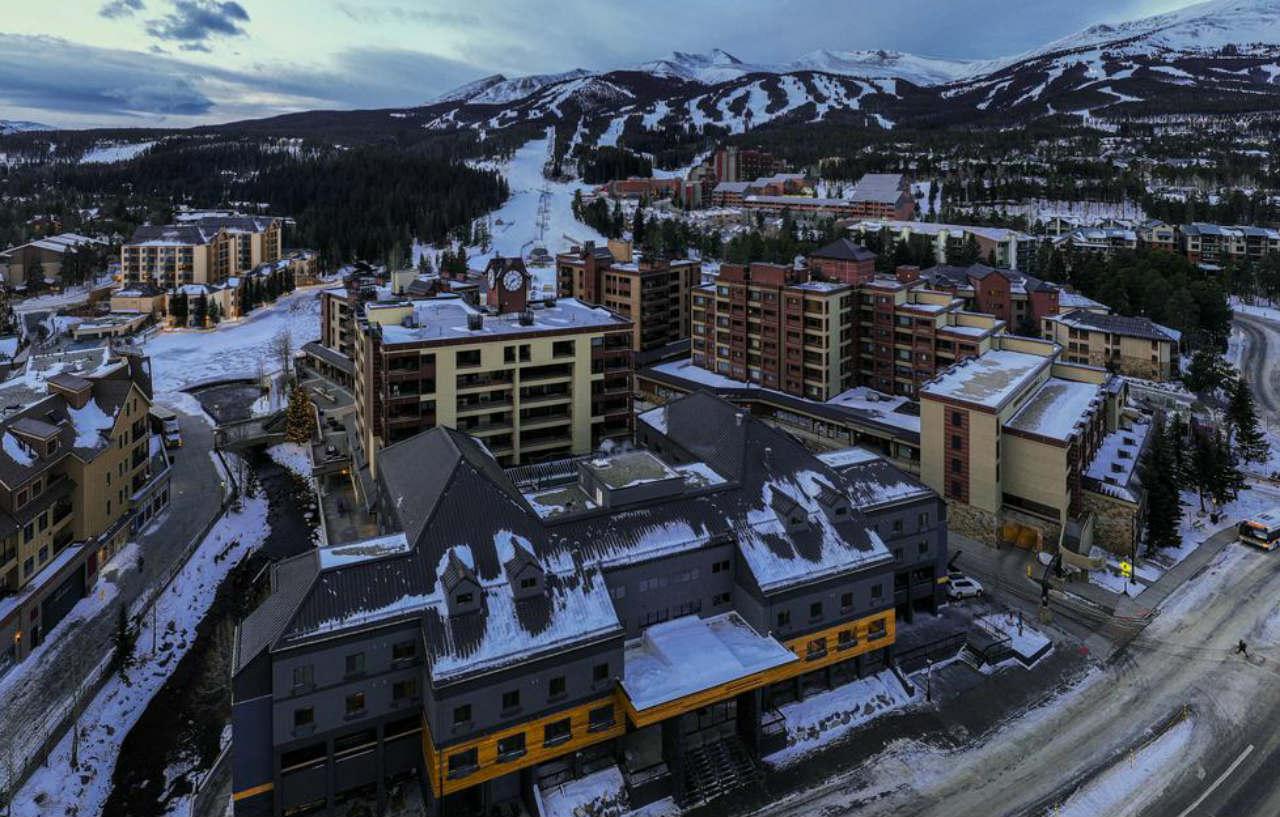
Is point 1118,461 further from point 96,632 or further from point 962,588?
point 96,632

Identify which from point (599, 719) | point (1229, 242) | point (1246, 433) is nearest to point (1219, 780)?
point (599, 719)

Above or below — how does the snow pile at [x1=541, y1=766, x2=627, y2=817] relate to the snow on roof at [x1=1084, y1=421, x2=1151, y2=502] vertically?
below

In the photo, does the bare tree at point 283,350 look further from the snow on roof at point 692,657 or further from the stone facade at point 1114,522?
the stone facade at point 1114,522

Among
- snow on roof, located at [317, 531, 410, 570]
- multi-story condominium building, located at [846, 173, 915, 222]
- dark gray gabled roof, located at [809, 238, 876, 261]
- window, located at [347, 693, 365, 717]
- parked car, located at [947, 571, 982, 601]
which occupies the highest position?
multi-story condominium building, located at [846, 173, 915, 222]

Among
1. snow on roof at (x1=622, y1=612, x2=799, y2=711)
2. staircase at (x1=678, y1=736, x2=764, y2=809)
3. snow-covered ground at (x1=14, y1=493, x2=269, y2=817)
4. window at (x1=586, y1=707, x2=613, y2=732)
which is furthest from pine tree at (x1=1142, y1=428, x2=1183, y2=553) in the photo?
snow-covered ground at (x1=14, y1=493, x2=269, y2=817)

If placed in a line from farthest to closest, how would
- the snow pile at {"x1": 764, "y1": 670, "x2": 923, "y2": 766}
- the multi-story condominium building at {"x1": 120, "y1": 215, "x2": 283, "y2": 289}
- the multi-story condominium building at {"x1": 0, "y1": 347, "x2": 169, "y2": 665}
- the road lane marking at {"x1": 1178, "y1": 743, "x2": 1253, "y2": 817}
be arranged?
→ 1. the multi-story condominium building at {"x1": 120, "y1": 215, "x2": 283, "y2": 289}
2. the multi-story condominium building at {"x1": 0, "y1": 347, "x2": 169, "y2": 665}
3. the snow pile at {"x1": 764, "y1": 670, "x2": 923, "y2": 766}
4. the road lane marking at {"x1": 1178, "y1": 743, "x2": 1253, "y2": 817}

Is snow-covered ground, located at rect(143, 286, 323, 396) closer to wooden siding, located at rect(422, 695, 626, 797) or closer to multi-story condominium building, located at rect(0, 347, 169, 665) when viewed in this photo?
multi-story condominium building, located at rect(0, 347, 169, 665)

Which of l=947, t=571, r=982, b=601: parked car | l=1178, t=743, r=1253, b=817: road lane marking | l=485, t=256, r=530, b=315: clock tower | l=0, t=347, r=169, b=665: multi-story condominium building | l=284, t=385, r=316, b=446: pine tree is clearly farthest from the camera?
l=284, t=385, r=316, b=446: pine tree

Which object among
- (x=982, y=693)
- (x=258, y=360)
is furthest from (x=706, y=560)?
(x=258, y=360)
